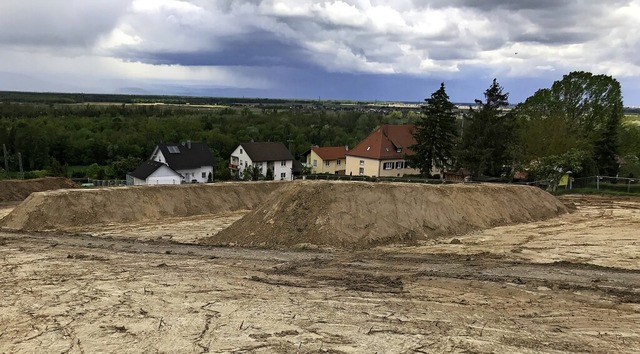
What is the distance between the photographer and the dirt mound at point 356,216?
19.7m

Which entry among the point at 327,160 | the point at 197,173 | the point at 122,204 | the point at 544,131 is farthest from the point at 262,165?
the point at 544,131

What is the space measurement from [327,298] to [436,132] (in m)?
37.3

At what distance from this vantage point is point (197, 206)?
102ft

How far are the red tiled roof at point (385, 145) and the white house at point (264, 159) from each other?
15162mm

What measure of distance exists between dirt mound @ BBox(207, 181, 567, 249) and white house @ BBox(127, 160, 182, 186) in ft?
108

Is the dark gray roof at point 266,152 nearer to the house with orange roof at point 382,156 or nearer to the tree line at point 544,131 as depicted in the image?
the house with orange roof at point 382,156

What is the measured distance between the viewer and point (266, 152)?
71438 millimetres

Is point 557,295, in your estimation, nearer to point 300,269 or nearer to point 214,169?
point 300,269

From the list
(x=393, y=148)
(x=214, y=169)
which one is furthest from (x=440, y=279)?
(x=214, y=169)

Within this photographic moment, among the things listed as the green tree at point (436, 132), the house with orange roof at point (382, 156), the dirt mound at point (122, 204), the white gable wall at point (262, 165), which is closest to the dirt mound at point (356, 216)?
the dirt mound at point (122, 204)

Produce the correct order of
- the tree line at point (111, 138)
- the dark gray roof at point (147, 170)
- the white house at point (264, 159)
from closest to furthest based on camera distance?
the dark gray roof at point (147, 170)
the white house at point (264, 159)
the tree line at point (111, 138)

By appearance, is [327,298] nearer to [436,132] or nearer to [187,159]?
[436,132]

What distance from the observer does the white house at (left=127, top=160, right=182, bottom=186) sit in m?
51.2

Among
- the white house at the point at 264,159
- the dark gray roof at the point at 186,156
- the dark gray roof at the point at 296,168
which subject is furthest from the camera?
the dark gray roof at the point at 296,168
